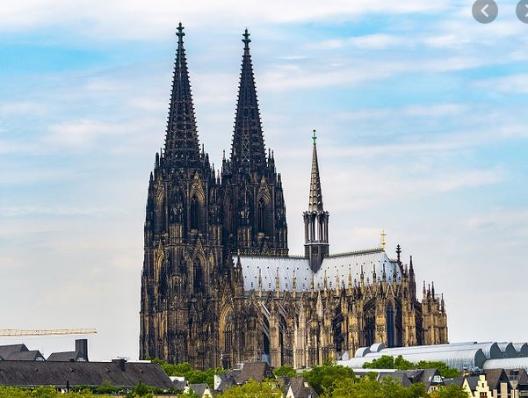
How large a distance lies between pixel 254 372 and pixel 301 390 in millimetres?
25093

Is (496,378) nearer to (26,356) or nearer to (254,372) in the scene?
(254,372)

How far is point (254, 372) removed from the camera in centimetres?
18400

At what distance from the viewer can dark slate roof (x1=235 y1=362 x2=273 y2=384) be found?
181m

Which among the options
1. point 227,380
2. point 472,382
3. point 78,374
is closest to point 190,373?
point 227,380

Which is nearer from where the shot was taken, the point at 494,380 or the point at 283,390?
the point at 283,390

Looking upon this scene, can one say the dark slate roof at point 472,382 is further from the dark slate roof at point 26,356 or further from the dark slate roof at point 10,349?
the dark slate roof at point 10,349

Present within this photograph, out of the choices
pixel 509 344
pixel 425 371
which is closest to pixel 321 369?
pixel 425 371

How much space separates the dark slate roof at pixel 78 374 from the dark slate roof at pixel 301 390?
1172 centimetres

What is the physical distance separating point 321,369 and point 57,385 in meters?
24.4

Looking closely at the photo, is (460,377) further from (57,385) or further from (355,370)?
(57,385)

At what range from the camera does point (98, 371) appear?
162750mm

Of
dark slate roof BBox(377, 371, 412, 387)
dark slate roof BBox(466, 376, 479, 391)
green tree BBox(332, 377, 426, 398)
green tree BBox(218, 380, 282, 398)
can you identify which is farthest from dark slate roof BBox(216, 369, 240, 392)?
green tree BBox(332, 377, 426, 398)

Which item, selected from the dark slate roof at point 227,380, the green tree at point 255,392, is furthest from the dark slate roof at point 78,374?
the green tree at point 255,392

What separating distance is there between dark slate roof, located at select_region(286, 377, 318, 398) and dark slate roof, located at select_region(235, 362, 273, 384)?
16.0 metres
